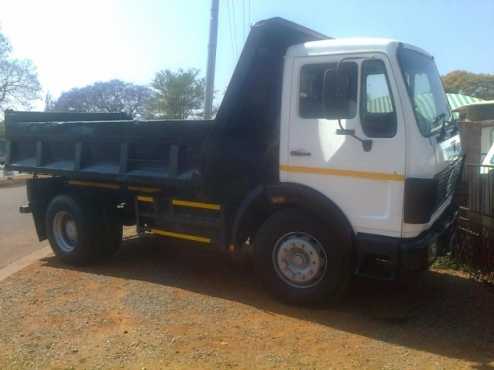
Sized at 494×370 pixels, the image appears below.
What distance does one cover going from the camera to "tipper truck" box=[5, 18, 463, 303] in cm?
449

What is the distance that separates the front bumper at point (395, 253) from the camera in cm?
443

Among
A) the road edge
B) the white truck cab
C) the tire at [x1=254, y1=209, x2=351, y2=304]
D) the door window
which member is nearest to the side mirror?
the white truck cab

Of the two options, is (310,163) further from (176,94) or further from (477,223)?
(176,94)

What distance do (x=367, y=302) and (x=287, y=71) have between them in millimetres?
2588

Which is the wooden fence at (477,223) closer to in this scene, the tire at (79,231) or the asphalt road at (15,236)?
the tire at (79,231)

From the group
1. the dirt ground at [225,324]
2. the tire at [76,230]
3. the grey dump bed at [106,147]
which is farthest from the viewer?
the tire at [76,230]

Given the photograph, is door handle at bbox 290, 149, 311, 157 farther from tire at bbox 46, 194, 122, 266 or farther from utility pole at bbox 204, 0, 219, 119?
utility pole at bbox 204, 0, 219, 119

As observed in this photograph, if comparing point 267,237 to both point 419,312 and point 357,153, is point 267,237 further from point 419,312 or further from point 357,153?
point 419,312

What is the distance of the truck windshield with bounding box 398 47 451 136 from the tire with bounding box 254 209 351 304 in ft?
4.46

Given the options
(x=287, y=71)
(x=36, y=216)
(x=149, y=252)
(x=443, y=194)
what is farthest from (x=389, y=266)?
(x=36, y=216)

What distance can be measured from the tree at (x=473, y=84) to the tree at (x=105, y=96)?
3249cm

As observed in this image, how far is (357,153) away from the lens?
4617 millimetres

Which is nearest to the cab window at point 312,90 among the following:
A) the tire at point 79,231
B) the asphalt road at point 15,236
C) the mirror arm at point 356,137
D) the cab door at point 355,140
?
the cab door at point 355,140

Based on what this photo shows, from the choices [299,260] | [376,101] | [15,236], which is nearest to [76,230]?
[299,260]
